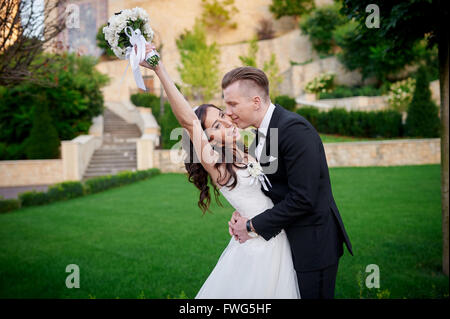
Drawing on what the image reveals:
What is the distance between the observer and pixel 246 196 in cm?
246

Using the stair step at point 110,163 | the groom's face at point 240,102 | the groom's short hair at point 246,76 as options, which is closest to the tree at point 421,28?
the groom's short hair at point 246,76

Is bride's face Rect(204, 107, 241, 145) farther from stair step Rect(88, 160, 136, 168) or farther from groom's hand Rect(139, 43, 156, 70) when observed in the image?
stair step Rect(88, 160, 136, 168)

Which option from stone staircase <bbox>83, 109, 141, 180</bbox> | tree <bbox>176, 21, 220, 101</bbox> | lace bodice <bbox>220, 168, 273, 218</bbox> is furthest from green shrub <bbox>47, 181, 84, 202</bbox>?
lace bodice <bbox>220, 168, 273, 218</bbox>

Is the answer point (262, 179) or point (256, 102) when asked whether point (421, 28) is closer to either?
point (256, 102)

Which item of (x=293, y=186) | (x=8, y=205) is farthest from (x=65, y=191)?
(x=293, y=186)

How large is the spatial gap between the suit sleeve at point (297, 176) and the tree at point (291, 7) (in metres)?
41.0

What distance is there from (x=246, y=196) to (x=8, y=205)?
10048 mm

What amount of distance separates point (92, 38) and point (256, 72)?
4143 cm

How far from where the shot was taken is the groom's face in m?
2.46

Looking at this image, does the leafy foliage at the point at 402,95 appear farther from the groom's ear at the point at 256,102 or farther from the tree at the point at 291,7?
the groom's ear at the point at 256,102

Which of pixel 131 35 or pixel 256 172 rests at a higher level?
pixel 131 35

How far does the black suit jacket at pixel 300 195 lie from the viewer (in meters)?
2.17

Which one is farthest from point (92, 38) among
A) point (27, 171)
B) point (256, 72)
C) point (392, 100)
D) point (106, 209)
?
point (256, 72)

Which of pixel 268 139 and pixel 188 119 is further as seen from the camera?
pixel 268 139
